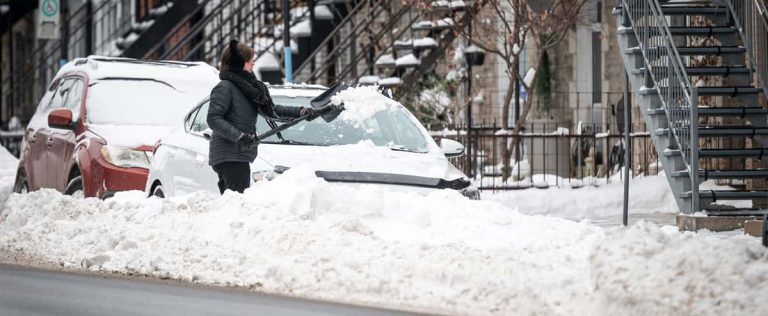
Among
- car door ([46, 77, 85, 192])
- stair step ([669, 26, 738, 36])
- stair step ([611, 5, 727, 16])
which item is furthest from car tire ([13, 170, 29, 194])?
stair step ([669, 26, 738, 36])

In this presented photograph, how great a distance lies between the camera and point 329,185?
1212cm

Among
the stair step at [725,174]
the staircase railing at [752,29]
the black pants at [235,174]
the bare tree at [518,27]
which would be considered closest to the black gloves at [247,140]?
the black pants at [235,174]

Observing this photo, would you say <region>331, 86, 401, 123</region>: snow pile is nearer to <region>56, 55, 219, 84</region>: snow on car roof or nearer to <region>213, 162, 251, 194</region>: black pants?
<region>213, 162, 251, 194</region>: black pants

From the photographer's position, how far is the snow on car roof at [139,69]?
1722cm

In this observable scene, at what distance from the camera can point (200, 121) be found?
47.6ft

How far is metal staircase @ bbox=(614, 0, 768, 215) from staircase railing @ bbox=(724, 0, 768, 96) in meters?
0.01

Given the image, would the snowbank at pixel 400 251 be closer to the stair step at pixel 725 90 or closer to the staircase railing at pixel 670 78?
the staircase railing at pixel 670 78

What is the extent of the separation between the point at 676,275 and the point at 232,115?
4.89 m

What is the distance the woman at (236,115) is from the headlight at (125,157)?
2.68m

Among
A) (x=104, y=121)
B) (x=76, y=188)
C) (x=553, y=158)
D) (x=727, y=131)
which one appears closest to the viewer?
(x=76, y=188)

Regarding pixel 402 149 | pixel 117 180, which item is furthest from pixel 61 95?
pixel 402 149

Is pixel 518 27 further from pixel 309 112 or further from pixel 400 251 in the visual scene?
pixel 400 251

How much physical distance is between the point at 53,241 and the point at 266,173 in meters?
1.83

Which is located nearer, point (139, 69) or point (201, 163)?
point (201, 163)
